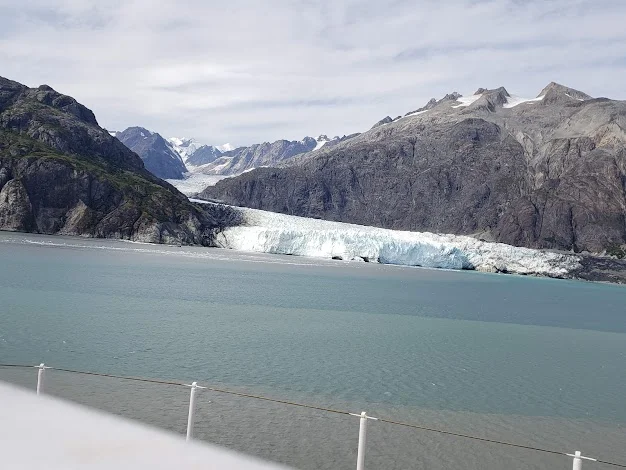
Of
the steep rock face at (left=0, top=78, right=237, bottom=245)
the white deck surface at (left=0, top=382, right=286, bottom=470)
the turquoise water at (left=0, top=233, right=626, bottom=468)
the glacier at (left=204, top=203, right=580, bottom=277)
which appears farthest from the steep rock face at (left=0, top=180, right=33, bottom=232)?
the white deck surface at (left=0, top=382, right=286, bottom=470)

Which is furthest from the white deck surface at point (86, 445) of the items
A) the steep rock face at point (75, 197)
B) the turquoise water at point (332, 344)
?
the steep rock face at point (75, 197)

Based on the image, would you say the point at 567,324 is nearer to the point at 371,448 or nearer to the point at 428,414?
the point at 428,414

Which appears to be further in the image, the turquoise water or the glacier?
the glacier

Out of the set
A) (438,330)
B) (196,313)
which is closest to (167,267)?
(196,313)

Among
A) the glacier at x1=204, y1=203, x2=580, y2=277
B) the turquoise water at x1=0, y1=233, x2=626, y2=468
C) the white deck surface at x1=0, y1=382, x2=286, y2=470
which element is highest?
the glacier at x1=204, y1=203, x2=580, y2=277

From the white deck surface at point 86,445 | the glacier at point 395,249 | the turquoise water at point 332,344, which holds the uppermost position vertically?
the glacier at point 395,249

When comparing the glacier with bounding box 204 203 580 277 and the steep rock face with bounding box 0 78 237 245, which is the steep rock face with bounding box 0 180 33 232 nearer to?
the steep rock face with bounding box 0 78 237 245

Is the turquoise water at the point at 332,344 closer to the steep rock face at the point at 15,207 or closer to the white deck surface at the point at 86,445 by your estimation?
the white deck surface at the point at 86,445
